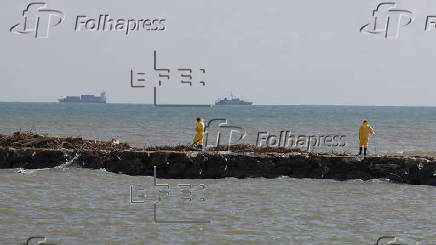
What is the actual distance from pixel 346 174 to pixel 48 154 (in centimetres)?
1232

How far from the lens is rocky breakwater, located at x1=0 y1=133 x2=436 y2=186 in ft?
89.7

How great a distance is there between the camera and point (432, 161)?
1075 inches

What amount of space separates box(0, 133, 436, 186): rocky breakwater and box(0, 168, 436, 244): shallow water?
0.59 metres

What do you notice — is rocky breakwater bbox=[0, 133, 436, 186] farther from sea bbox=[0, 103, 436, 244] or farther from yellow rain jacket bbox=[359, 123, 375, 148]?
yellow rain jacket bbox=[359, 123, 375, 148]

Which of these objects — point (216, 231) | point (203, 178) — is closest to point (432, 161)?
→ point (203, 178)

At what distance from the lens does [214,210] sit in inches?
834

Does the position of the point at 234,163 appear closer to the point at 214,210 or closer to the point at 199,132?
the point at 199,132

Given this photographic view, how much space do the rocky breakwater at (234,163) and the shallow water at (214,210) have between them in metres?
0.59

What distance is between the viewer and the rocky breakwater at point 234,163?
2733cm

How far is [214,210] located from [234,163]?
683 cm

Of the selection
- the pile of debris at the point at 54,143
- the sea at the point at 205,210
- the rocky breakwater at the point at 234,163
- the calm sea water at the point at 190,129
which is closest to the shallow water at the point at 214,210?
the sea at the point at 205,210

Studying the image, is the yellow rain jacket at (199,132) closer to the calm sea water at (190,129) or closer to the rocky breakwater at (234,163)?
the rocky breakwater at (234,163)

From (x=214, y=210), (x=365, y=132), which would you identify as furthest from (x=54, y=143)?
(x=365, y=132)

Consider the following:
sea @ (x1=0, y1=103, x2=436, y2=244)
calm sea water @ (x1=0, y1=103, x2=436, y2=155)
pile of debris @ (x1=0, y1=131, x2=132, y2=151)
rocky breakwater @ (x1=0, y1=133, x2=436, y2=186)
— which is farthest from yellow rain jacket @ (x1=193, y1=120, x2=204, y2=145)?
calm sea water @ (x1=0, y1=103, x2=436, y2=155)
